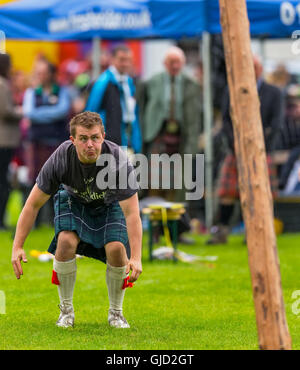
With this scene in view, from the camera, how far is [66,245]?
5520 millimetres

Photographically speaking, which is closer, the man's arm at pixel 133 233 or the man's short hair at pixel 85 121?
the man's arm at pixel 133 233

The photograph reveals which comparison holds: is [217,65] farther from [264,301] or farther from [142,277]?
[264,301]

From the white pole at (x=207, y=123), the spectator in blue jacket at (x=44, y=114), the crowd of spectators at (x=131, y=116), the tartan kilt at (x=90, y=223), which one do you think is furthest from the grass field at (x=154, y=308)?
the spectator in blue jacket at (x=44, y=114)

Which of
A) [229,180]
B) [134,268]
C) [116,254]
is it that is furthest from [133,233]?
[229,180]

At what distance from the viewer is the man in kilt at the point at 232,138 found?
10.1 metres

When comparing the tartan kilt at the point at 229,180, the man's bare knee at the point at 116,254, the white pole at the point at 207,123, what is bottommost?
the man's bare knee at the point at 116,254

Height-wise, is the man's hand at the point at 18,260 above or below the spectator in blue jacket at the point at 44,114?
below

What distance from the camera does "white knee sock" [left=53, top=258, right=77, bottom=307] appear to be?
219 inches

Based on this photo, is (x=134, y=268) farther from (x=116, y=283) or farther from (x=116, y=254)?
(x=116, y=283)

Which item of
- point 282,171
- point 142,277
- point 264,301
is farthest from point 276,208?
point 264,301

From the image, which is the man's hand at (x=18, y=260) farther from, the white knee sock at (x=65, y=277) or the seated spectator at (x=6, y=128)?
the seated spectator at (x=6, y=128)

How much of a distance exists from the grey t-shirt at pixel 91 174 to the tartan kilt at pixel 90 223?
18 centimetres

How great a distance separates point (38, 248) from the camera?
9.70 m

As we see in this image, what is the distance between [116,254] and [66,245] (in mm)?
301
